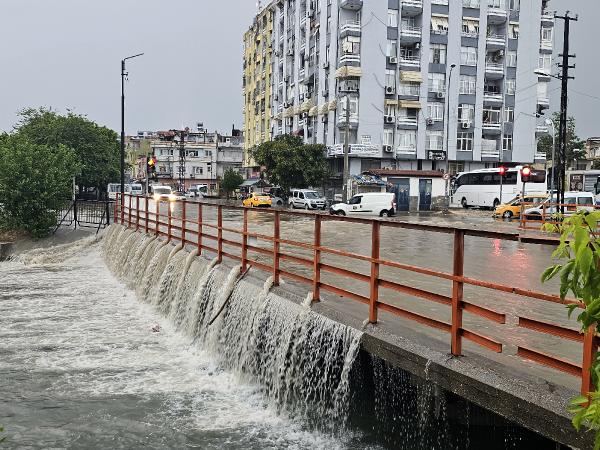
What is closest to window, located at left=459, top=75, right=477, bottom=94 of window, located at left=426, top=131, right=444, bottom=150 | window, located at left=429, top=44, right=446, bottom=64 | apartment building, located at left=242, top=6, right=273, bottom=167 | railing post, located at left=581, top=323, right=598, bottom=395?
window, located at left=429, top=44, right=446, bottom=64

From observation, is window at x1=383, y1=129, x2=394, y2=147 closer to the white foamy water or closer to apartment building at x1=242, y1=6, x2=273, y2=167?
apartment building at x1=242, y1=6, x2=273, y2=167

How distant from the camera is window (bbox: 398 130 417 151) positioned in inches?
2068

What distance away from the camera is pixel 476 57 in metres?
54.2

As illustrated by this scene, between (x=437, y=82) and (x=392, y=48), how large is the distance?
5.23m

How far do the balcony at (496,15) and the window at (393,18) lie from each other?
9.18 metres

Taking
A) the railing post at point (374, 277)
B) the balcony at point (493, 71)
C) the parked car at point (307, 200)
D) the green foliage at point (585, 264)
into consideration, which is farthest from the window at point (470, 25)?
the green foliage at point (585, 264)

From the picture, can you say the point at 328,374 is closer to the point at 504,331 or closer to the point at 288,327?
the point at 288,327

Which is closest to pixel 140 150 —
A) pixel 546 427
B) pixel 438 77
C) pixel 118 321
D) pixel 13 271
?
pixel 438 77

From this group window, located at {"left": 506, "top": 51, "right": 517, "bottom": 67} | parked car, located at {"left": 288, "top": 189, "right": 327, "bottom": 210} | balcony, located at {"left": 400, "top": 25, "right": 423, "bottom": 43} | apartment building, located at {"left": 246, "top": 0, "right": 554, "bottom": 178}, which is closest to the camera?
parked car, located at {"left": 288, "top": 189, "right": 327, "bottom": 210}

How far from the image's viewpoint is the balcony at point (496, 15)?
178 feet

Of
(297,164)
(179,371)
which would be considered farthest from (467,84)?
(179,371)

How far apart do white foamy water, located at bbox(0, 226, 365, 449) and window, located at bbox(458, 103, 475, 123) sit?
4602 centimetres

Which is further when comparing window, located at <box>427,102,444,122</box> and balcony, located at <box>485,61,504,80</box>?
balcony, located at <box>485,61,504,80</box>

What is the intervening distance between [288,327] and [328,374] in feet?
2.50
